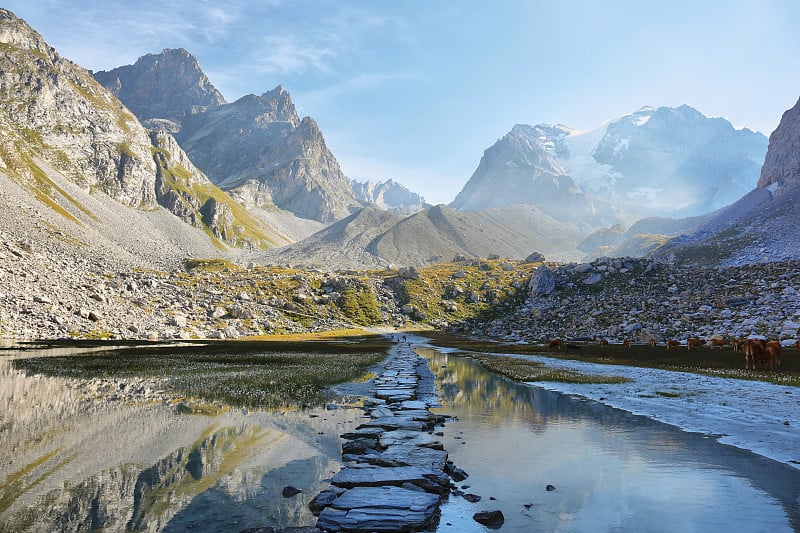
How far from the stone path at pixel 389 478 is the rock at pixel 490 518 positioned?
926 mm

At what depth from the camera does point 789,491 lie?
12.0 m

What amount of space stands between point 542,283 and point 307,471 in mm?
133761

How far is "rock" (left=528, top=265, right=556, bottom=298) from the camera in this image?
13612 cm

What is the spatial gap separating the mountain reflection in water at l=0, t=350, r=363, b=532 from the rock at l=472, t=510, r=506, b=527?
362cm

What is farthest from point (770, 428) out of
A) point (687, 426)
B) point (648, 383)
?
point (648, 383)

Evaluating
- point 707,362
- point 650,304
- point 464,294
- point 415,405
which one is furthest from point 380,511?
point 464,294

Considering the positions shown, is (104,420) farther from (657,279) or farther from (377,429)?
(657,279)

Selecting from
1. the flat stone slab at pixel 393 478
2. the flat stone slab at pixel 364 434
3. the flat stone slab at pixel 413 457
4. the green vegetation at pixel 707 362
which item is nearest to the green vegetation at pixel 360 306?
the green vegetation at pixel 707 362

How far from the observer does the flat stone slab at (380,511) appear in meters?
9.46

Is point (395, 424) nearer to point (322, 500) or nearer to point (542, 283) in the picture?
point (322, 500)

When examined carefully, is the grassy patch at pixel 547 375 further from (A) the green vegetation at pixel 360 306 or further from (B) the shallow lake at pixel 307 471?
(A) the green vegetation at pixel 360 306

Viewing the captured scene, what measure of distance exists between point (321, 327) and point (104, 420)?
106 m

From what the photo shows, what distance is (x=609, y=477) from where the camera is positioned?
13.1 metres

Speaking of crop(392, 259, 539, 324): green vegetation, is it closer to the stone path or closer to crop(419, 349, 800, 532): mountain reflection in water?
crop(419, 349, 800, 532): mountain reflection in water
